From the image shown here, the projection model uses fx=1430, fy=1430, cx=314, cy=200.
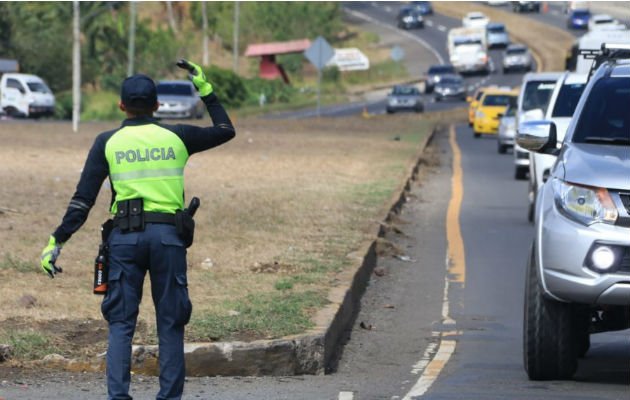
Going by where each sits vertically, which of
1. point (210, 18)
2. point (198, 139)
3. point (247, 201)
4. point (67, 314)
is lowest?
point (210, 18)

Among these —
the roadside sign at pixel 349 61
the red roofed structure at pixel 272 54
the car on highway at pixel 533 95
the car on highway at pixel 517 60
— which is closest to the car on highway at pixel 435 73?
the car on highway at pixel 517 60

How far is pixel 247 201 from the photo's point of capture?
1931cm

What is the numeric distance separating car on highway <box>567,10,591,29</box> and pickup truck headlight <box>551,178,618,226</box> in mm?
97015

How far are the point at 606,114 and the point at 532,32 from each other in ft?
327

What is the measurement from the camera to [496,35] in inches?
3861

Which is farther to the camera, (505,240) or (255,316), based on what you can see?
(505,240)

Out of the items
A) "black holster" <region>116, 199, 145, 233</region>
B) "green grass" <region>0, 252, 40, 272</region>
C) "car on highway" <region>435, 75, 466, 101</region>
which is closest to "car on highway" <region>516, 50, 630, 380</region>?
"black holster" <region>116, 199, 145, 233</region>

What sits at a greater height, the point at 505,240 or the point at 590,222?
the point at 590,222

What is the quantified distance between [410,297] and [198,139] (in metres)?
5.78

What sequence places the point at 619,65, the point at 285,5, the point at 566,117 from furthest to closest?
the point at 285,5 < the point at 566,117 < the point at 619,65

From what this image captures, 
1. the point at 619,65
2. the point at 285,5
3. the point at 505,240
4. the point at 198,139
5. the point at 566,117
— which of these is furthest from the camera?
the point at 285,5

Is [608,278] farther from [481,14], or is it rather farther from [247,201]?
[481,14]

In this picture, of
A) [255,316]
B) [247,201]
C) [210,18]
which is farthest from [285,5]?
[255,316]

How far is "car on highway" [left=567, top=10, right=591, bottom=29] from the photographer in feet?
339
